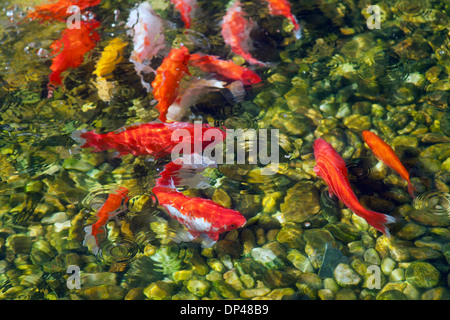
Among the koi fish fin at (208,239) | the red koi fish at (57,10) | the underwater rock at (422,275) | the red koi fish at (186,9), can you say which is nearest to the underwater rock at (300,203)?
the koi fish fin at (208,239)

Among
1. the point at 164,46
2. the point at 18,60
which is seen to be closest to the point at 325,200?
the point at 164,46

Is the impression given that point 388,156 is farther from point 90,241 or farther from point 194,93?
point 90,241

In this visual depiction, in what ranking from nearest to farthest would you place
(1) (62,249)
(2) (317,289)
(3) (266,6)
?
(2) (317,289)
(1) (62,249)
(3) (266,6)

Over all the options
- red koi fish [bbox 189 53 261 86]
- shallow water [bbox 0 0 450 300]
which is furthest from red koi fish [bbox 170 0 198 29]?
red koi fish [bbox 189 53 261 86]

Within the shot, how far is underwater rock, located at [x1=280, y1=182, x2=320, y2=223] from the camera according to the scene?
3525 mm

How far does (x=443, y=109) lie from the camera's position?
417 cm

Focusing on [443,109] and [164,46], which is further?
[164,46]

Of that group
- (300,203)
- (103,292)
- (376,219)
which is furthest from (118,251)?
(376,219)

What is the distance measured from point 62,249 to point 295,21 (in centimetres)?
401

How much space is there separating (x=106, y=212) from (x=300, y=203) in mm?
1812

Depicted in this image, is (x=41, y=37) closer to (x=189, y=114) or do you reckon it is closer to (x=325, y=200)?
(x=189, y=114)

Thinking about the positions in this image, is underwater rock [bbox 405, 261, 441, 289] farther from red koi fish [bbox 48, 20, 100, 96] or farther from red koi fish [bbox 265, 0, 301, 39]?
red koi fish [bbox 48, 20, 100, 96]

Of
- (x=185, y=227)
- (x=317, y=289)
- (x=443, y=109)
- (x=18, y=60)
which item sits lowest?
(x=317, y=289)

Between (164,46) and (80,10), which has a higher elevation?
(80,10)
